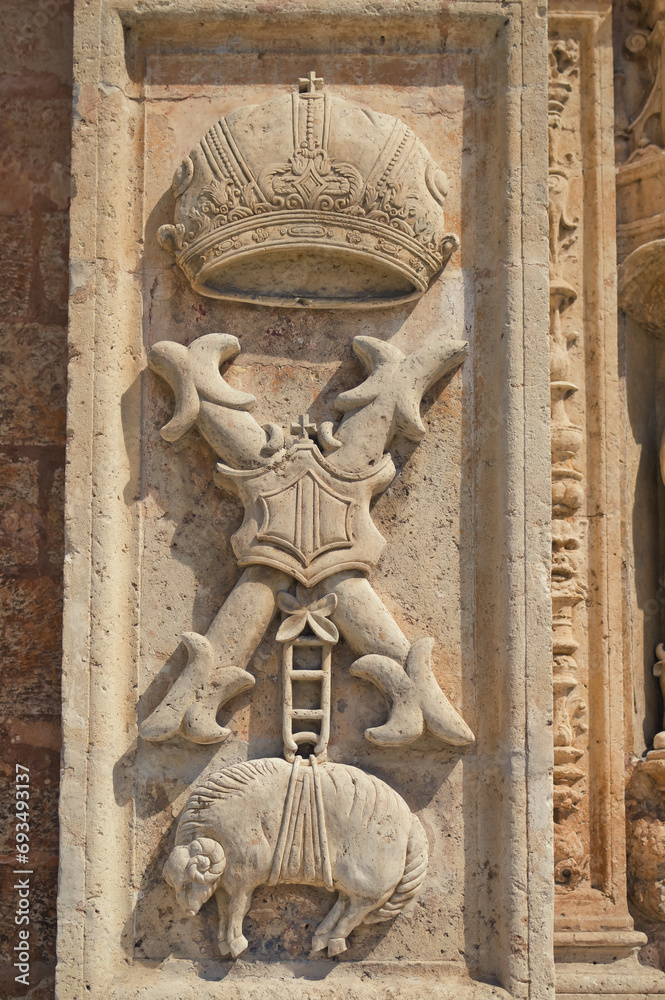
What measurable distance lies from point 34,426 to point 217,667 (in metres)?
1.07

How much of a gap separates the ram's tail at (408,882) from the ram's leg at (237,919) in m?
0.34

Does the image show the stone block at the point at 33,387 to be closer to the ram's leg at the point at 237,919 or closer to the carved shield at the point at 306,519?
the carved shield at the point at 306,519

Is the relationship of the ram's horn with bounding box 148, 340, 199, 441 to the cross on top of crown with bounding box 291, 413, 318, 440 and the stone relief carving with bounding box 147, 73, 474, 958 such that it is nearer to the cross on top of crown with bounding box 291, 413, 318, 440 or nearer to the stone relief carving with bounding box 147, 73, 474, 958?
the stone relief carving with bounding box 147, 73, 474, 958

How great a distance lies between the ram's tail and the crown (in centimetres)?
156

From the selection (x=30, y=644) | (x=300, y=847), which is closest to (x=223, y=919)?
(x=300, y=847)

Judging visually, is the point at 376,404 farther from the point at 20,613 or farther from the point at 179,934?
the point at 179,934

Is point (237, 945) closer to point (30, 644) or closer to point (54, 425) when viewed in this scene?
point (30, 644)

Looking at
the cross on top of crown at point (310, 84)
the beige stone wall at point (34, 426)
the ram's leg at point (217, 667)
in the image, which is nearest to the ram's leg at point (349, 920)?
the ram's leg at point (217, 667)

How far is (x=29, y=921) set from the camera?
3.40 meters

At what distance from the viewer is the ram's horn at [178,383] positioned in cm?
321

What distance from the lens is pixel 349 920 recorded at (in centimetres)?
303

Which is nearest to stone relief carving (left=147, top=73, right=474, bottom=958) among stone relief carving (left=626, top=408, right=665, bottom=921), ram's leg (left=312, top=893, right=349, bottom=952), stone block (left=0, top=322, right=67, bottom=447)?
Answer: ram's leg (left=312, top=893, right=349, bottom=952)

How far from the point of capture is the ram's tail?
3059 millimetres

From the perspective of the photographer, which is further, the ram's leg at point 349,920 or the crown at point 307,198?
the crown at point 307,198
